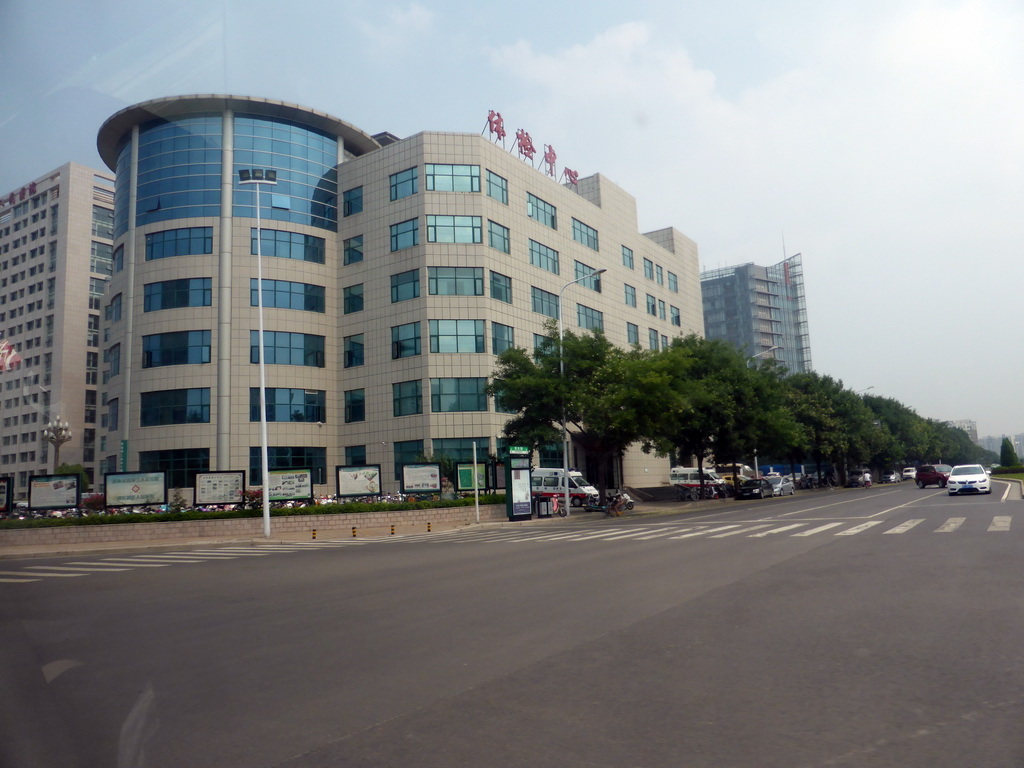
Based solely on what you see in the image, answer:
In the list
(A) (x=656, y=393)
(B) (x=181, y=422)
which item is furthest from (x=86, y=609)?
(B) (x=181, y=422)

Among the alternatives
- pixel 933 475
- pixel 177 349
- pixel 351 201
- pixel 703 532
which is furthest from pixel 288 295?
pixel 933 475

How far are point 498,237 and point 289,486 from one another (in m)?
23.2

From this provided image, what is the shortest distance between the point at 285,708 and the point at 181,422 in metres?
42.9

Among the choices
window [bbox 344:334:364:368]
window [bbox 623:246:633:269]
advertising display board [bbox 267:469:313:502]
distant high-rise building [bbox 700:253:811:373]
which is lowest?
advertising display board [bbox 267:469:313:502]

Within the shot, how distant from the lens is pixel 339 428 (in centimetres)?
4775

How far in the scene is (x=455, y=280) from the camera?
4459 centimetres

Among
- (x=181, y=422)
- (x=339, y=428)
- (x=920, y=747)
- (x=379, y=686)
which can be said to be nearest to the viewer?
(x=920, y=747)

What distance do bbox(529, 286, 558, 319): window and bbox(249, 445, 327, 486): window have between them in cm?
1668

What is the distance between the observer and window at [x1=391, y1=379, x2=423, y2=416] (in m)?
43.7

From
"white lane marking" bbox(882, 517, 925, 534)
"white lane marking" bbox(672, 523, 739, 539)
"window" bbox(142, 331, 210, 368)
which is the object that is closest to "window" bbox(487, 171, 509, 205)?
"window" bbox(142, 331, 210, 368)

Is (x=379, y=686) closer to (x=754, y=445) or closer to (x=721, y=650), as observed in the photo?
(x=721, y=650)

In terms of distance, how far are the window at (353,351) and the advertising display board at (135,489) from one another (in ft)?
66.6

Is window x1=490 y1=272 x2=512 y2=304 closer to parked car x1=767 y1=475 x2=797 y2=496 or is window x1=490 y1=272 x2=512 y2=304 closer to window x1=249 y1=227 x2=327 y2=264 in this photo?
window x1=249 y1=227 x2=327 y2=264

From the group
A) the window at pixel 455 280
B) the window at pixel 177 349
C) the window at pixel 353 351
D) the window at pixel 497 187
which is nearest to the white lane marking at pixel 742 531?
the window at pixel 455 280
